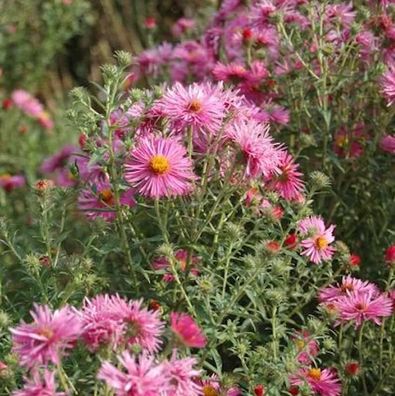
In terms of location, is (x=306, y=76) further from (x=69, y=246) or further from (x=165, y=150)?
(x=69, y=246)

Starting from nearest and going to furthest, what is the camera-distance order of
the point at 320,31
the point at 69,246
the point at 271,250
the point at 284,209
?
the point at 271,250, the point at 284,209, the point at 320,31, the point at 69,246

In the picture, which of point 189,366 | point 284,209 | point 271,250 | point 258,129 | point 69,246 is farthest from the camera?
point 69,246

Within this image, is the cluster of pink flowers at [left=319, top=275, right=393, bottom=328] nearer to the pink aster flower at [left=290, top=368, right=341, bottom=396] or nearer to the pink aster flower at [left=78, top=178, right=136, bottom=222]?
the pink aster flower at [left=290, top=368, right=341, bottom=396]

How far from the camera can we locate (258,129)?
2141 millimetres

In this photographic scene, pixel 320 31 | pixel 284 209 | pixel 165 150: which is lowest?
pixel 284 209

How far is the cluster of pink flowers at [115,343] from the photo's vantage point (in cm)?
156

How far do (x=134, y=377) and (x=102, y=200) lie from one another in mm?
902

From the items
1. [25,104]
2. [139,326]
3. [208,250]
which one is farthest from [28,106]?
[139,326]

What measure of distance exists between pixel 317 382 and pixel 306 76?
1.16 m

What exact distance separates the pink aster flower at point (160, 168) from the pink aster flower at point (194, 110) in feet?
0.20

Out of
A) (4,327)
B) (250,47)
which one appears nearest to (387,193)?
(250,47)

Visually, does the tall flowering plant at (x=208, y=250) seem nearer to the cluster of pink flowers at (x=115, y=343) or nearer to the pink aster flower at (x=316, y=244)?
the pink aster flower at (x=316, y=244)

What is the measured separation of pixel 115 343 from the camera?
5.44ft

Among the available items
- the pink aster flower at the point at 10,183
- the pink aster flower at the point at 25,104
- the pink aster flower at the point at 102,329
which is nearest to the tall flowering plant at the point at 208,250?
the pink aster flower at the point at 102,329
